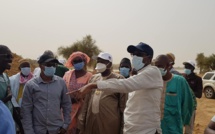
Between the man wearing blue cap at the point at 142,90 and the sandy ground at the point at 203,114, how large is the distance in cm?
747

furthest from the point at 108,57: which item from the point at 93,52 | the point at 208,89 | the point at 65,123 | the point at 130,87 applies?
the point at 93,52

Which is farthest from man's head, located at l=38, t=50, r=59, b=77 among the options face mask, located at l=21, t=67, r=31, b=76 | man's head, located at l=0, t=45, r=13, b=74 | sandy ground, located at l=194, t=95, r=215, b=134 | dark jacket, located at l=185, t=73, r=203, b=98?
sandy ground, located at l=194, t=95, r=215, b=134

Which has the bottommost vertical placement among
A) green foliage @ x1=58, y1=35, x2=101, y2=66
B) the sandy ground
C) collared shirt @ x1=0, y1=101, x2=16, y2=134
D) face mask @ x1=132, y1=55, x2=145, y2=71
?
the sandy ground

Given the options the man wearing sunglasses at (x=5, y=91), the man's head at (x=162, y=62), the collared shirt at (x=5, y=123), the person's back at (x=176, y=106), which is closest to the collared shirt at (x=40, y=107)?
the man wearing sunglasses at (x=5, y=91)

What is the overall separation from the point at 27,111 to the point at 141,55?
5.86ft

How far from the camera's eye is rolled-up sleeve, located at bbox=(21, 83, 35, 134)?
13.2ft

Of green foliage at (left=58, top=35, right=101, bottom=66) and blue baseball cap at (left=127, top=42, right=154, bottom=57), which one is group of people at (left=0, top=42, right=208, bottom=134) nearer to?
blue baseball cap at (left=127, top=42, right=154, bottom=57)

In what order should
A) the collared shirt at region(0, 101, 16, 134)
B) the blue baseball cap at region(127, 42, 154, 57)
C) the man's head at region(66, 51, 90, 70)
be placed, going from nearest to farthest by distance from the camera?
the collared shirt at region(0, 101, 16, 134), the blue baseball cap at region(127, 42, 154, 57), the man's head at region(66, 51, 90, 70)

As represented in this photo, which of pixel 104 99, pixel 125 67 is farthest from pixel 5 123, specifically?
pixel 125 67

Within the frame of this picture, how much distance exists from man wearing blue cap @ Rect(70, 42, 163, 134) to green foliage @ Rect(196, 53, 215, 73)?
48664 millimetres

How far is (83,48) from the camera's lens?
4109 cm

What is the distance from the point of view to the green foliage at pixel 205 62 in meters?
49.5

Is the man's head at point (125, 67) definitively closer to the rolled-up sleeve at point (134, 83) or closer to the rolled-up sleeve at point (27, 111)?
the rolled-up sleeve at point (27, 111)

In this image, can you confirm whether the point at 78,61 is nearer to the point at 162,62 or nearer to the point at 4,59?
the point at 162,62
